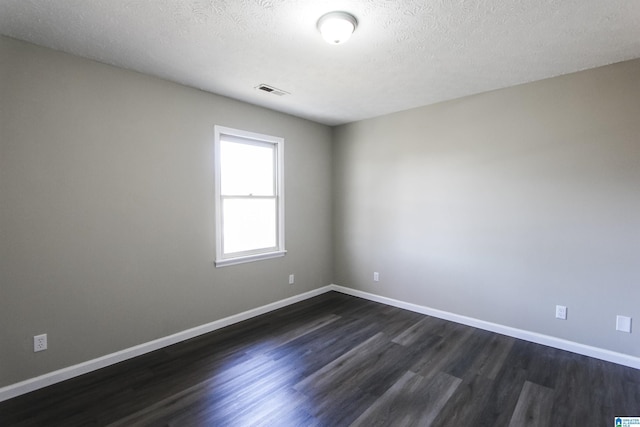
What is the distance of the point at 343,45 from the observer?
88.2 inches

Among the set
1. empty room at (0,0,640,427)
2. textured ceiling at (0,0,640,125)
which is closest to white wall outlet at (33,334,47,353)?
empty room at (0,0,640,427)

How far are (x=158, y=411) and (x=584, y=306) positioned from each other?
3648 millimetres

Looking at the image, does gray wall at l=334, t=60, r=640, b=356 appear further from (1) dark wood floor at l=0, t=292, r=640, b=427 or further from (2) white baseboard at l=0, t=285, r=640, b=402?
(1) dark wood floor at l=0, t=292, r=640, b=427

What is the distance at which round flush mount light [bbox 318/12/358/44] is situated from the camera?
185cm

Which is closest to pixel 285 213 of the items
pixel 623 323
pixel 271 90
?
pixel 271 90

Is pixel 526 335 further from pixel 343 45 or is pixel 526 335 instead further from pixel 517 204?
pixel 343 45

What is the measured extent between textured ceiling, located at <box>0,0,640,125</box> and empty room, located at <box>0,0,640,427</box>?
0.02 meters

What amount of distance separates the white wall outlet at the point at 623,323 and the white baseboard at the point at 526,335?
22 cm

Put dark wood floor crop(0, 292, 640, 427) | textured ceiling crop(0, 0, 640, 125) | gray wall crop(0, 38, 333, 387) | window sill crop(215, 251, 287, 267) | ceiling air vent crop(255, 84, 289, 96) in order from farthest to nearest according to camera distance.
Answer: window sill crop(215, 251, 287, 267) → ceiling air vent crop(255, 84, 289, 96) → gray wall crop(0, 38, 333, 387) → dark wood floor crop(0, 292, 640, 427) → textured ceiling crop(0, 0, 640, 125)

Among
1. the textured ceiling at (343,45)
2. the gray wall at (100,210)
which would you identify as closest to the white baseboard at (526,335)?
the gray wall at (100,210)

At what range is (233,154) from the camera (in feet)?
11.5

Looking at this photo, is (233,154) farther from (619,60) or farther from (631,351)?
(631,351)

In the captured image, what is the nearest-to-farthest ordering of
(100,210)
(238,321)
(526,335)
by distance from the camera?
1. (100,210)
2. (526,335)
3. (238,321)

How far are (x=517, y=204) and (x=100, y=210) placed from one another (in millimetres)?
3964
